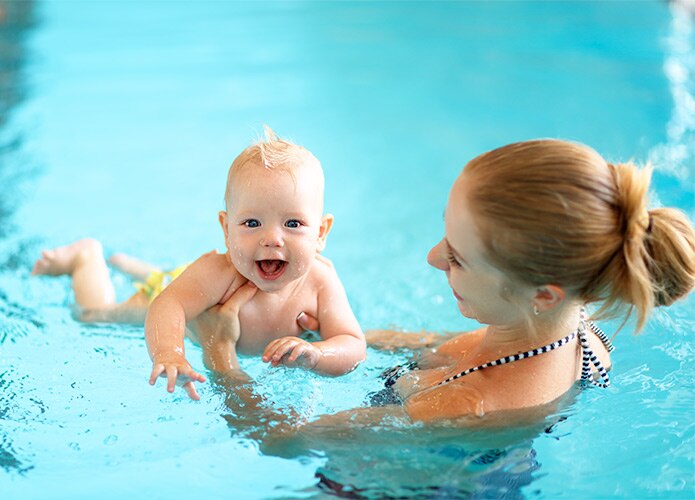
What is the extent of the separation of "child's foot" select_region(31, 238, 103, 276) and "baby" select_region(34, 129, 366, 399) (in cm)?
95

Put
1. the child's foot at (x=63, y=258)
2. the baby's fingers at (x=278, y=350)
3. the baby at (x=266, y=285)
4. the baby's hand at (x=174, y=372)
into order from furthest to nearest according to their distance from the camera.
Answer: the child's foot at (x=63, y=258) → the baby at (x=266, y=285) → the baby's fingers at (x=278, y=350) → the baby's hand at (x=174, y=372)

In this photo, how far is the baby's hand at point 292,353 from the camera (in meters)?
2.26

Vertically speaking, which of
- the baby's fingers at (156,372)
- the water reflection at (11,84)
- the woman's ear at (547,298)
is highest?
the water reflection at (11,84)

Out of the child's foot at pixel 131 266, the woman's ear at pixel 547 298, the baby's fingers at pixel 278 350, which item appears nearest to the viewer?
the woman's ear at pixel 547 298

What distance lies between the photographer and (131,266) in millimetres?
3611

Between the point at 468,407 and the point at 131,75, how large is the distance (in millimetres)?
4716

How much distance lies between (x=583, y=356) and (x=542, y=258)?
20.4 inches

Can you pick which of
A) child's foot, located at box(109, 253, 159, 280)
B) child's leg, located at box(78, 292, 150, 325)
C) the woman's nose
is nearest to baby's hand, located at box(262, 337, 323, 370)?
the woman's nose

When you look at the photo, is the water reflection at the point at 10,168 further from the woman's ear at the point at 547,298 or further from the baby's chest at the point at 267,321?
the woman's ear at the point at 547,298

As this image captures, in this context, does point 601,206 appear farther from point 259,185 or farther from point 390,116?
point 390,116

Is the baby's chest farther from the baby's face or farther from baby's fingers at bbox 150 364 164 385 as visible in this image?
baby's fingers at bbox 150 364 164 385

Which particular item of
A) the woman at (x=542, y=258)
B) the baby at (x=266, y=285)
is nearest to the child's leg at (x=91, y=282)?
the baby at (x=266, y=285)

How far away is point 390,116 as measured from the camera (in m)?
5.61

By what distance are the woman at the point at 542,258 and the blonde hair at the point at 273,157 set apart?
51 centimetres
